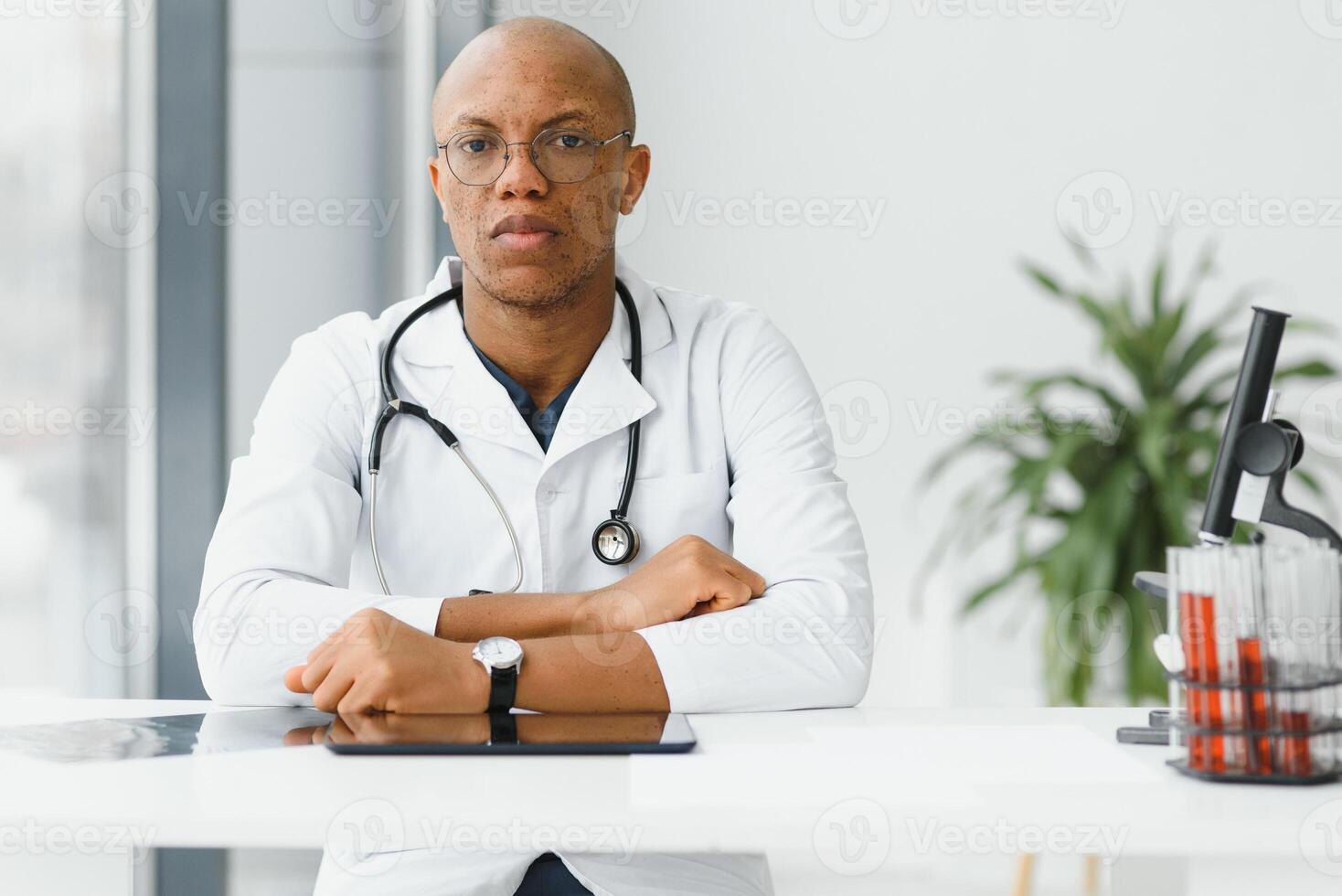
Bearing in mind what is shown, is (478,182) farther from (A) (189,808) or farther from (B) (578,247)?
(A) (189,808)

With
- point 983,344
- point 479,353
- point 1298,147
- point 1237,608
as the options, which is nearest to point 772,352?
point 479,353

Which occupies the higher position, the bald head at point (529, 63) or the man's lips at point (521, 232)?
the bald head at point (529, 63)

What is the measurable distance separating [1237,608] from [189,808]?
29.3 inches

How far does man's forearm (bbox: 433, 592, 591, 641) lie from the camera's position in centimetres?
133

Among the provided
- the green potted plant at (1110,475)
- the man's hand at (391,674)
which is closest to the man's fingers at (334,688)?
the man's hand at (391,674)
